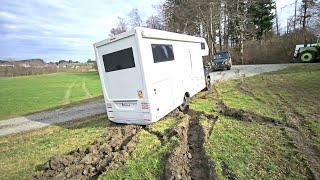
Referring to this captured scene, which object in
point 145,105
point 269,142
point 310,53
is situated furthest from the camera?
point 310,53

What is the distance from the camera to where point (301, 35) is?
115 feet

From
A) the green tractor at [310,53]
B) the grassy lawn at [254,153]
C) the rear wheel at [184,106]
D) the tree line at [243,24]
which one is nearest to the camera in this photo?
the grassy lawn at [254,153]

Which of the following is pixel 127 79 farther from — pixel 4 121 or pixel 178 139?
pixel 4 121

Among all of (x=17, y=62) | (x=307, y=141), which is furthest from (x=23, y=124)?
(x=17, y=62)

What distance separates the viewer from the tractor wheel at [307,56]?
26983 millimetres

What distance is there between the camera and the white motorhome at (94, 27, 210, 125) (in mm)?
8031

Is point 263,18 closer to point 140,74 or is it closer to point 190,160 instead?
point 140,74

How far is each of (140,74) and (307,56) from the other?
25.4 meters

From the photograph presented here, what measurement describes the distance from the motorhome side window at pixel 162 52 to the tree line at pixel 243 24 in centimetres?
2563

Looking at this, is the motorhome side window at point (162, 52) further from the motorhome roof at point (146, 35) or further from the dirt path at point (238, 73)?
the dirt path at point (238, 73)

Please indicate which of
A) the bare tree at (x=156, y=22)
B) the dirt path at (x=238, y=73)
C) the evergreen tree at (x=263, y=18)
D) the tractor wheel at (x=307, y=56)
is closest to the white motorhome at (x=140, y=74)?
the dirt path at (x=238, y=73)

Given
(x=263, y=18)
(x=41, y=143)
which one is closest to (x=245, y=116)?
(x=41, y=143)

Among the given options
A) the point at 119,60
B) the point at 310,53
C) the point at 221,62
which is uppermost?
the point at 119,60

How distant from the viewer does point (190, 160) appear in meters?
5.59
